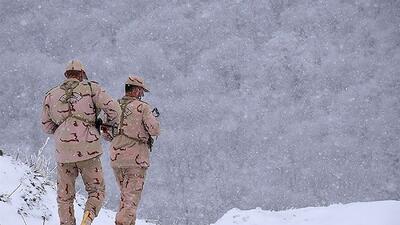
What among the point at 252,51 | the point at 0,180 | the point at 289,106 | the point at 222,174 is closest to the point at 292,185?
the point at 222,174

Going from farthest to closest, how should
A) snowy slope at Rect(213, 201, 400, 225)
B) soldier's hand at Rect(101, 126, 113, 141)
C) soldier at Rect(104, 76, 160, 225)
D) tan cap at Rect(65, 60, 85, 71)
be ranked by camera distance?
snowy slope at Rect(213, 201, 400, 225), soldier at Rect(104, 76, 160, 225), soldier's hand at Rect(101, 126, 113, 141), tan cap at Rect(65, 60, 85, 71)

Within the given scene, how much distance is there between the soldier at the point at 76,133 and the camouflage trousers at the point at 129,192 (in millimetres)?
487

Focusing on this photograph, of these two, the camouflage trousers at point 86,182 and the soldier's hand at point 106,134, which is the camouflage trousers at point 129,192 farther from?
the camouflage trousers at point 86,182

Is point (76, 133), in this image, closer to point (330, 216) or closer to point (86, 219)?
point (86, 219)

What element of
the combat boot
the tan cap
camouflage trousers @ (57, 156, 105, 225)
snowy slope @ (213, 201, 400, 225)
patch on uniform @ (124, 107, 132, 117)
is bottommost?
the combat boot

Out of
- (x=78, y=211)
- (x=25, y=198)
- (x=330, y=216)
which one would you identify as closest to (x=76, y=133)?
(x=25, y=198)

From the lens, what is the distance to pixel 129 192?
5.55 metres

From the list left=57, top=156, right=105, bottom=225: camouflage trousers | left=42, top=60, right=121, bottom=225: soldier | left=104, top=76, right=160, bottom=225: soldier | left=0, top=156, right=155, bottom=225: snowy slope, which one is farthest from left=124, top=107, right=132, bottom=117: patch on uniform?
left=0, top=156, right=155, bottom=225: snowy slope

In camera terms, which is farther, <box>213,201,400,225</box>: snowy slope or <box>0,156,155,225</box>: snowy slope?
<box>213,201,400,225</box>: snowy slope

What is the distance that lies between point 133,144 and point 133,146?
2 centimetres

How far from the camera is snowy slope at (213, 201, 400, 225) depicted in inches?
284

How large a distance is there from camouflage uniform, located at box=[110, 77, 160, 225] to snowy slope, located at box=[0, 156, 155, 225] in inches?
32.8

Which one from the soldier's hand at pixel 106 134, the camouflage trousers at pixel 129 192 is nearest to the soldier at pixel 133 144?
the camouflage trousers at pixel 129 192

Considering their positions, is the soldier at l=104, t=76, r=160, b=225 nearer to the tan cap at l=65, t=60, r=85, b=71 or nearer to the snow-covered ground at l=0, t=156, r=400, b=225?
the tan cap at l=65, t=60, r=85, b=71
